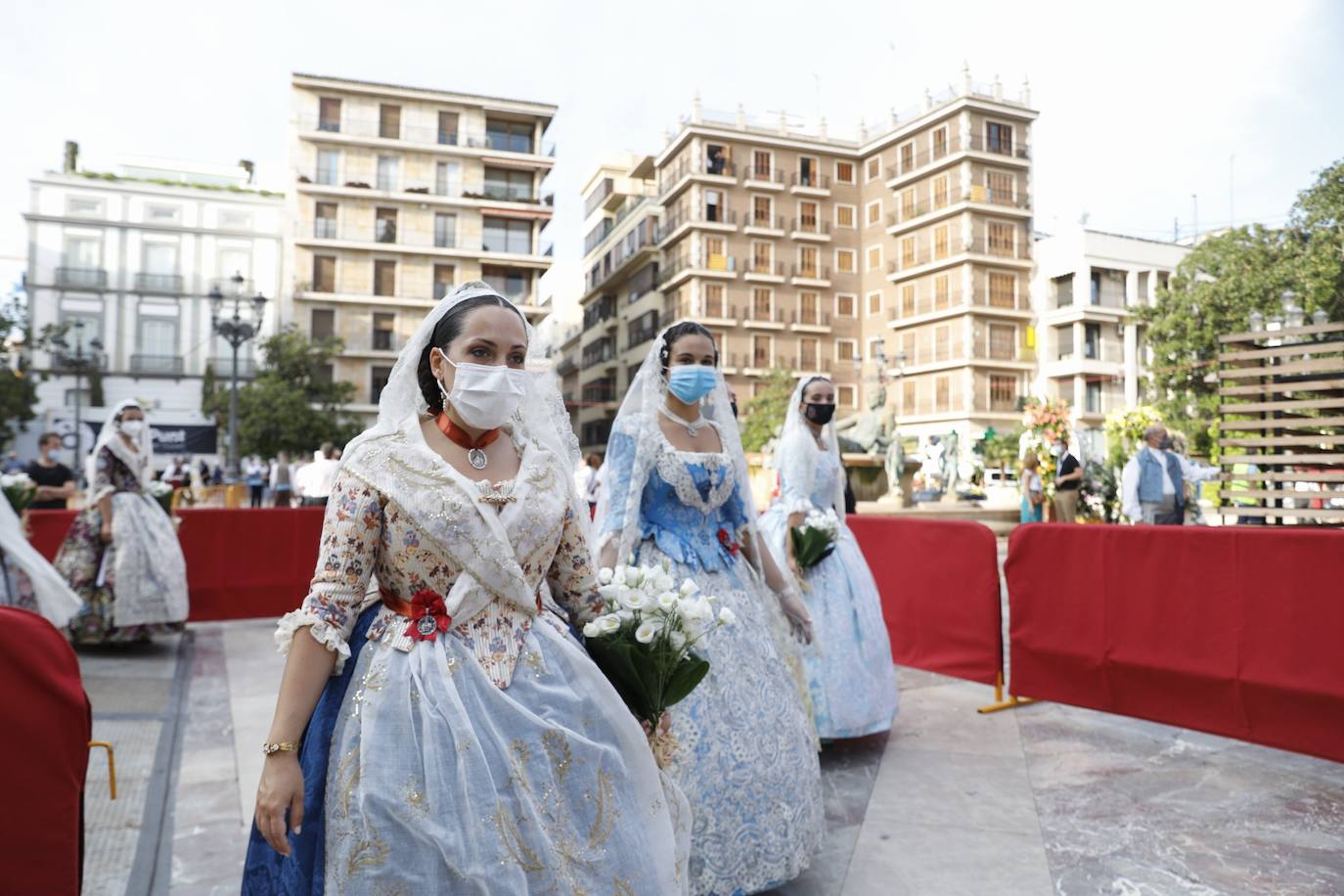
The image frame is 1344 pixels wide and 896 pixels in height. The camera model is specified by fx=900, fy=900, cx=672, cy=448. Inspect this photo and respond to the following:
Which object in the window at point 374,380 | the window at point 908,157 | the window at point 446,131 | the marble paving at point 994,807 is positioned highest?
the window at point 446,131

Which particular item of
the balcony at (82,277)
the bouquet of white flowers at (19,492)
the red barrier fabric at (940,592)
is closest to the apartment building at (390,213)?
the balcony at (82,277)

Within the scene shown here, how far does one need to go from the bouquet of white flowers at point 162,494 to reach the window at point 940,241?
37808mm

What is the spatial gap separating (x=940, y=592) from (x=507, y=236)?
39764 mm

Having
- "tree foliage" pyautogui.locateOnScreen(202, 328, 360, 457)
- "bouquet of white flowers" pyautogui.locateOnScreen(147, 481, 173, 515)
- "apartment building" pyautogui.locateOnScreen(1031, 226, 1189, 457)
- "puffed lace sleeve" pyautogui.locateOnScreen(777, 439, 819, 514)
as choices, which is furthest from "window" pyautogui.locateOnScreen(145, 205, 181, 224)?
"puffed lace sleeve" pyautogui.locateOnScreen(777, 439, 819, 514)

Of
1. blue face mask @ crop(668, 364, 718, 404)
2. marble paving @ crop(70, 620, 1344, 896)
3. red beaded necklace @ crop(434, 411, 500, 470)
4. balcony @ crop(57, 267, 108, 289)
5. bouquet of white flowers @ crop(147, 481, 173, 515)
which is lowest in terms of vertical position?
marble paving @ crop(70, 620, 1344, 896)

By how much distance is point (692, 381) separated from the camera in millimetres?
3086

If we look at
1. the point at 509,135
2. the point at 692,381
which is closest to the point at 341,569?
the point at 692,381

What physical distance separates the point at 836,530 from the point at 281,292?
137 feet

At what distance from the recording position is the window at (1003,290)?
40000mm

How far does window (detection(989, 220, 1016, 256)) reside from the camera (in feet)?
131

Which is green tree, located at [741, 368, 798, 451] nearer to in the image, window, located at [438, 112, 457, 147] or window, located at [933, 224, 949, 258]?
window, located at [933, 224, 949, 258]

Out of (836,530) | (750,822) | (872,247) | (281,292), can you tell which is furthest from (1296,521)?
(281,292)

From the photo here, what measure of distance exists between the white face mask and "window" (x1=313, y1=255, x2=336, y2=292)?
136 feet

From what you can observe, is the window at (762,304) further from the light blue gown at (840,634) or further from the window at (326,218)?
the light blue gown at (840,634)
